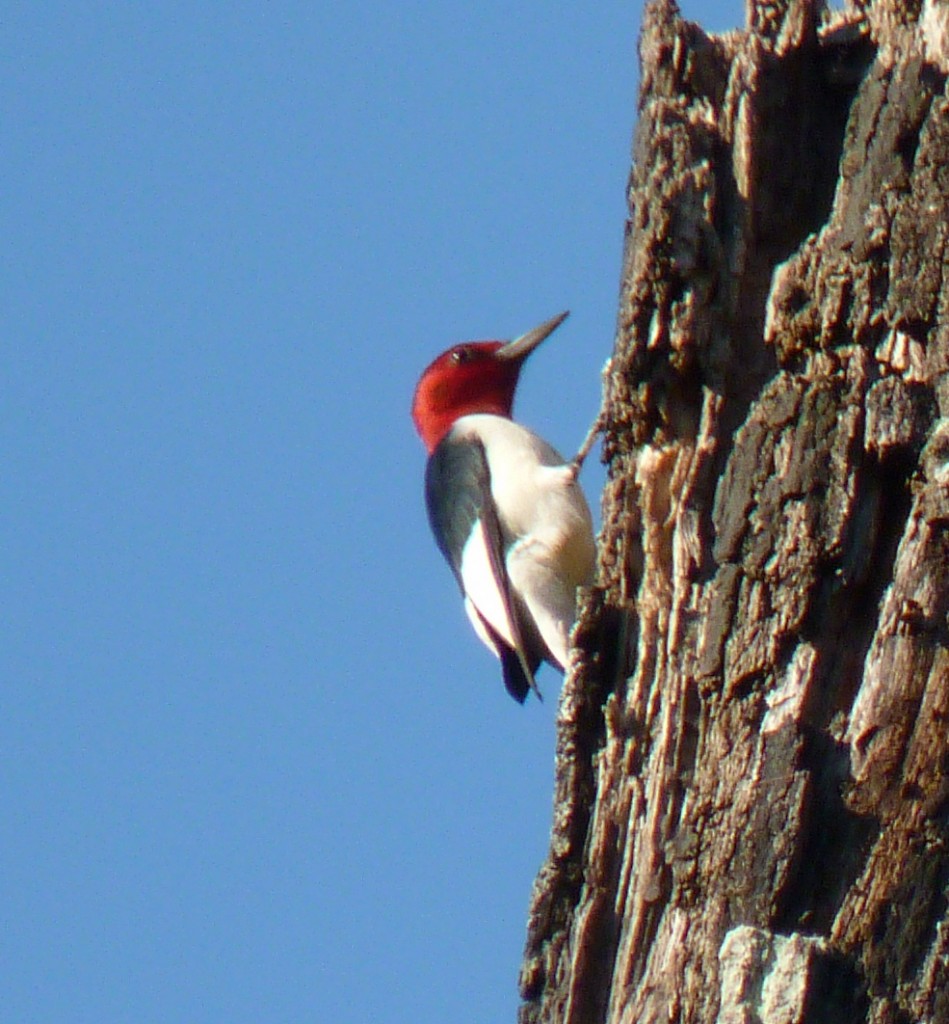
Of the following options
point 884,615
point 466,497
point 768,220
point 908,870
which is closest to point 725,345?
point 768,220

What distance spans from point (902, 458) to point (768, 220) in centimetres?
65

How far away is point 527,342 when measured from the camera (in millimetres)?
7570

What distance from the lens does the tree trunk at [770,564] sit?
105 inches

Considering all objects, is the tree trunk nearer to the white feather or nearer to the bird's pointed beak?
the white feather

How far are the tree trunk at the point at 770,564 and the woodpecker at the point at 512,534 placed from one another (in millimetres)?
2223

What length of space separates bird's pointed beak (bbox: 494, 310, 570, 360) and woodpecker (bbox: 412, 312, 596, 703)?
454 mm

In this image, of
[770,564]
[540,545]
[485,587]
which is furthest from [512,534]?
[770,564]

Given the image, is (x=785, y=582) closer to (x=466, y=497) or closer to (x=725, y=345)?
(x=725, y=345)

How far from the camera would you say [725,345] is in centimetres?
320

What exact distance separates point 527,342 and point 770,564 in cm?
475

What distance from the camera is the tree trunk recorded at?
267cm

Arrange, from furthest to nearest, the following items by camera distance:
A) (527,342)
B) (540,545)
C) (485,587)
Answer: (527,342) → (485,587) → (540,545)

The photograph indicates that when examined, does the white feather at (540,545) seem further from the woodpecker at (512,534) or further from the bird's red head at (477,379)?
the bird's red head at (477,379)

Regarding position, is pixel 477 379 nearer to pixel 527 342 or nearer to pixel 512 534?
pixel 527 342
